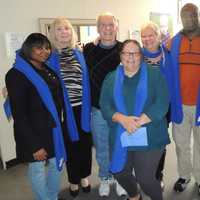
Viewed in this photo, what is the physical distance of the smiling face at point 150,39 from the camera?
2.04 m

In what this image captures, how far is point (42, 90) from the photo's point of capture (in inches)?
70.9

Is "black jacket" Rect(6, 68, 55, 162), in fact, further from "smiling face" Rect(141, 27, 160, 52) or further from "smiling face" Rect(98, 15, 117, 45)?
"smiling face" Rect(141, 27, 160, 52)

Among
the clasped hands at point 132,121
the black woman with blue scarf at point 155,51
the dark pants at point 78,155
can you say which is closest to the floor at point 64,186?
the dark pants at point 78,155

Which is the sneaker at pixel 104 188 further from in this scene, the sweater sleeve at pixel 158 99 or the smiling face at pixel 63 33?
the smiling face at pixel 63 33

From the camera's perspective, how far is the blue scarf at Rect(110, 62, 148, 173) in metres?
1.77

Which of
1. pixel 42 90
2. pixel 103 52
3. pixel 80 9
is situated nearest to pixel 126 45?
pixel 103 52

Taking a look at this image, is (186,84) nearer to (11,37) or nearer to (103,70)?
(103,70)

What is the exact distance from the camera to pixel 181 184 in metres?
2.39

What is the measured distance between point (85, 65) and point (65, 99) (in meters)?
0.31

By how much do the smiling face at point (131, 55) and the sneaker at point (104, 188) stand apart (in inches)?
44.4

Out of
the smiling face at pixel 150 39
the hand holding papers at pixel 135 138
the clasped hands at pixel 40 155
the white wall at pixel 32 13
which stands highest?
the white wall at pixel 32 13

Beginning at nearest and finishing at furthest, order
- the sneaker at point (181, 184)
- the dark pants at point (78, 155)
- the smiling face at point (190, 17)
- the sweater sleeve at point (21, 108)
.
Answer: the sweater sleeve at point (21, 108), the smiling face at point (190, 17), the dark pants at point (78, 155), the sneaker at point (181, 184)

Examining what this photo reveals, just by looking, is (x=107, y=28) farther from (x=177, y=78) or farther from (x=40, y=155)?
(x=40, y=155)

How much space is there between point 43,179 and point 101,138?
0.59 metres
